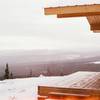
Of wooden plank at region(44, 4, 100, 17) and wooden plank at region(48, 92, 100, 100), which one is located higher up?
wooden plank at region(44, 4, 100, 17)

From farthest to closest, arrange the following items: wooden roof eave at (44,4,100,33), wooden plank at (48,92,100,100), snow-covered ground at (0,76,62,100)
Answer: snow-covered ground at (0,76,62,100), wooden plank at (48,92,100,100), wooden roof eave at (44,4,100,33)

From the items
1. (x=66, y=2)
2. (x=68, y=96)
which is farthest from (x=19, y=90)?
(x=66, y=2)

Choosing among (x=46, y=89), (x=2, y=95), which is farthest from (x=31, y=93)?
(x=46, y=89)

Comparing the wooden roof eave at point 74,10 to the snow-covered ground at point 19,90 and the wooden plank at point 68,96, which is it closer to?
the wooden plank at point 68,96

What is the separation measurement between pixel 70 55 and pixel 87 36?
683 cm

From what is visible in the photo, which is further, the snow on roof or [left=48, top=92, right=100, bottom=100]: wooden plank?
Answer: [left=48, top=92, right=100, bottom=100]: wooden plank

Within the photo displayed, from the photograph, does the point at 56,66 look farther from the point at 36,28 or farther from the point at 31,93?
the point at 31,93

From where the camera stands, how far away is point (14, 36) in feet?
84.8

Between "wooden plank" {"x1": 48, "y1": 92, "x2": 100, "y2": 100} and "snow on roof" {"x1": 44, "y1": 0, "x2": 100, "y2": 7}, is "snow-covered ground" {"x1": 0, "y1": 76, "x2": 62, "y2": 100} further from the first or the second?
"snow on roof" {"x1": 44, "y1": 0, "x2": 100, "y2": 7}

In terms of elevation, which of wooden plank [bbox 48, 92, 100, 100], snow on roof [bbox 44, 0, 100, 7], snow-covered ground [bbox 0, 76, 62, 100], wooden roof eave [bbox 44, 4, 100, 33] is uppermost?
snow on roof [bbox 44, 0, 100, 7]

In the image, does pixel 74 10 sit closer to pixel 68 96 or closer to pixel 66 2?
pixel 66 2

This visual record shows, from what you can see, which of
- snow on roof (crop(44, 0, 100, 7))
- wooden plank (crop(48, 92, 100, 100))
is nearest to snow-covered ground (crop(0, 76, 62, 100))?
wooden plank (crop(48, 92, 100, 100))

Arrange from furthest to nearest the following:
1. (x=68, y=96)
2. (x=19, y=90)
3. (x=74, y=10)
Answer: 1. (x=19, y=90)
2. (x=68, y=96)
3. (x=74, y=10)

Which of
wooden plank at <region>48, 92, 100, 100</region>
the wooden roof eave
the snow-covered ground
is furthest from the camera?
the snow-covered ground
